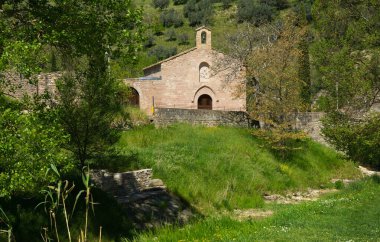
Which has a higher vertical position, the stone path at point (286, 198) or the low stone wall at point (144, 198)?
the low stone wall at point (144, 198)

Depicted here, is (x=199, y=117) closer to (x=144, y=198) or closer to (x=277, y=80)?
(x=277, y=80)

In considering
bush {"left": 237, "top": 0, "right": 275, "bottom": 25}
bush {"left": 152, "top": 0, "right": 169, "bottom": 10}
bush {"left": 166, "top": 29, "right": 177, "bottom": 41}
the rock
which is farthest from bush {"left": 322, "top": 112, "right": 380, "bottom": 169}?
bush {"left": 152, "top": 0, "right": 169, "bottom": 10}

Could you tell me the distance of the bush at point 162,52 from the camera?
80875 millimetres

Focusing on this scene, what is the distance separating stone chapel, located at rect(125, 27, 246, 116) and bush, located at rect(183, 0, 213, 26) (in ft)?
190

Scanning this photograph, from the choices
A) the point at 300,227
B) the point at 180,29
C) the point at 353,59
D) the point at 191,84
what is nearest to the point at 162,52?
the point at 180,29

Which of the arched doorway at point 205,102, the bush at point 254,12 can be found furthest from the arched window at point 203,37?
the bush at point 254,12

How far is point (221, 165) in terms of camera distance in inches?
890

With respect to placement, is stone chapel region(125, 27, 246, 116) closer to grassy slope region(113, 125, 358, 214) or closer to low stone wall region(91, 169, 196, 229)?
grassy slope region(113, 125, 358, 214)

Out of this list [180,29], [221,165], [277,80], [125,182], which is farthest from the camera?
[180,29]

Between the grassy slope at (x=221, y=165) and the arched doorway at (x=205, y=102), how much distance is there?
11.0m

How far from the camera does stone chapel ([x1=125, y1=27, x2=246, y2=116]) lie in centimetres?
3831

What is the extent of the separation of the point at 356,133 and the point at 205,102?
21.6 metres

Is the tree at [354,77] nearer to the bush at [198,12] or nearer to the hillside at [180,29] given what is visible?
the hillside at [180,29]

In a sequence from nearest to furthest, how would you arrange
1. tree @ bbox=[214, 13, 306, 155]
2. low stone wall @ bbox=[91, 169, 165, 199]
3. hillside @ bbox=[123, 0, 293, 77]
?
low stone wall @ bbox=[91, 169, 165, 199] → tree @ bbox=[214, 13, 306, 155] → hillside @ bbox=[123, 0, 293, 77]
